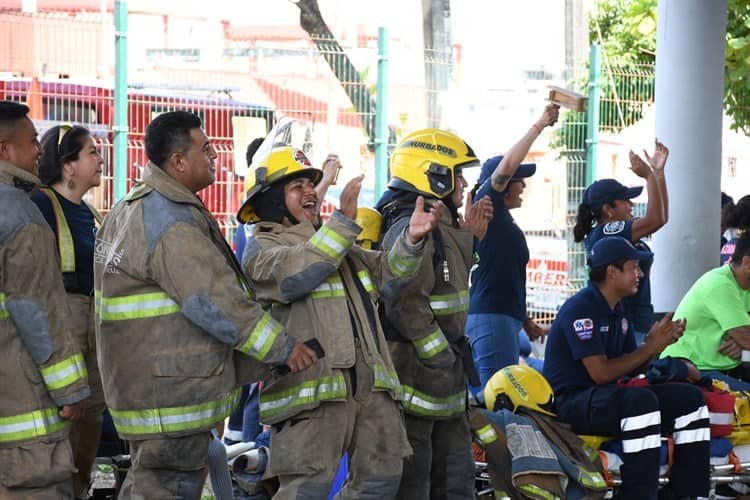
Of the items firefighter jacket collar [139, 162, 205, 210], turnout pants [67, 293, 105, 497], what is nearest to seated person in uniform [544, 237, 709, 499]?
turnout pants [67, 293, 105, 497]

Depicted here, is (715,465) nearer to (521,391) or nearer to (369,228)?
(521,391)

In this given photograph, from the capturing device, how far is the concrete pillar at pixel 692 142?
10.1 meters

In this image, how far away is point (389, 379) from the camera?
550cm

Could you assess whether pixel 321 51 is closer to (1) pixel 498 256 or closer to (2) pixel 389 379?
(1) pixel 498 256

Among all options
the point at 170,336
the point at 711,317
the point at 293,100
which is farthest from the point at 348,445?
the point at 293,100

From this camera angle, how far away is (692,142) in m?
10.2

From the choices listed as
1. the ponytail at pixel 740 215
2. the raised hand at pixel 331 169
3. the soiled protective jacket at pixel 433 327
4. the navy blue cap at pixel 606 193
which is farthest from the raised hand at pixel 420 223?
the ponytail at pixel 740 215

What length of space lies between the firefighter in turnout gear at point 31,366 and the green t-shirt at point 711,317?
4.31m

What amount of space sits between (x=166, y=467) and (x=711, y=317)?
13.8ft

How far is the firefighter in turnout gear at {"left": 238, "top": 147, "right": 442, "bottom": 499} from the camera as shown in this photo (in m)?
5.31

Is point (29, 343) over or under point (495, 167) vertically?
under

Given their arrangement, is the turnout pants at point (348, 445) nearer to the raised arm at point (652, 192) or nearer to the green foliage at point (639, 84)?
the raised arm at point (652, 192)

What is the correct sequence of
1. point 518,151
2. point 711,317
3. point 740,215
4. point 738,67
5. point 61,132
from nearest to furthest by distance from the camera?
point 61,132 → point 518,151 → point 711,317 → point 740,215 → point 738,67

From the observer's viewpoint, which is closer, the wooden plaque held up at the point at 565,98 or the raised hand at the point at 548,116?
the raised hand at the point at 548,116
